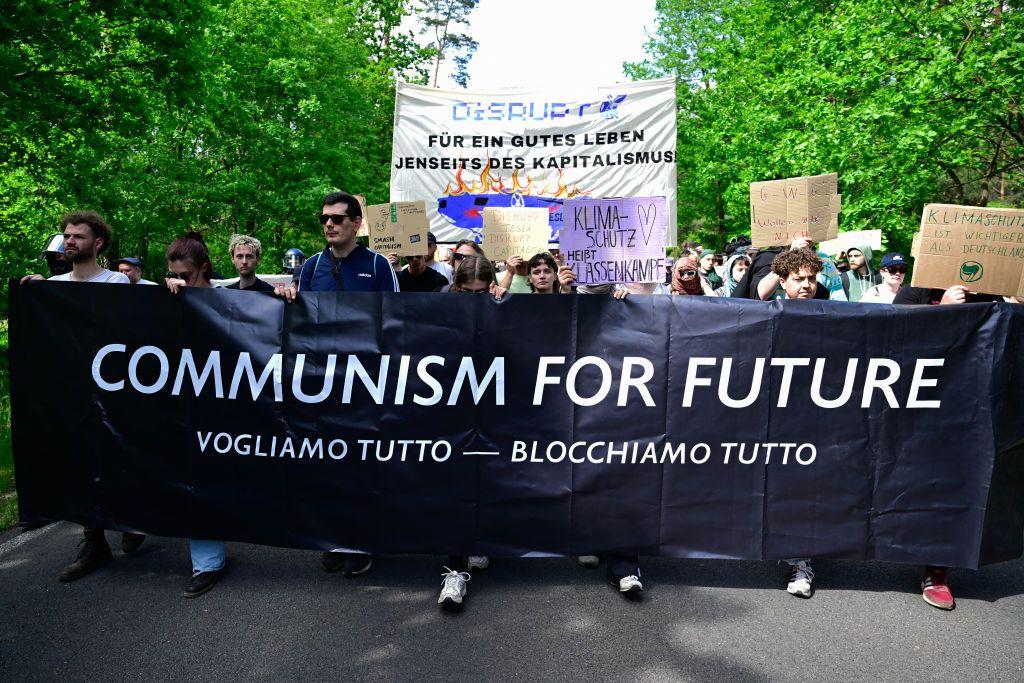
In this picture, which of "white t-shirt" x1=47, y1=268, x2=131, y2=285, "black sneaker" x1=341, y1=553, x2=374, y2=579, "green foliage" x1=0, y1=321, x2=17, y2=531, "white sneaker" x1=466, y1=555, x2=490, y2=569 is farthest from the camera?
"green foliage" x1=0, y1=321, x2=17, y2=531

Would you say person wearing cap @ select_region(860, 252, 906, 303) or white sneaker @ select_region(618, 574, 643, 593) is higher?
person wearing cap @ select_region(860, 252, 906, 303)

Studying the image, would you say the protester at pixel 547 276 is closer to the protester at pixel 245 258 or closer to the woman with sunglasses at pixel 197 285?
the woman with sunglasses at pixel 197 285

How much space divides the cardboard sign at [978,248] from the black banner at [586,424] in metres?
0.52

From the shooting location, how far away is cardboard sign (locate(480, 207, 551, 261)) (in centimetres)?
623

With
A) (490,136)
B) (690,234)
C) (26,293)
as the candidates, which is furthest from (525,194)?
(690,234)

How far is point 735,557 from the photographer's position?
4.28 meters

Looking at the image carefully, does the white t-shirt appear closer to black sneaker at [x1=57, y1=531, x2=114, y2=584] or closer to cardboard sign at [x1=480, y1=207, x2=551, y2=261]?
black sneaker at [x1=57, y1=531, x2=114, y2=584]

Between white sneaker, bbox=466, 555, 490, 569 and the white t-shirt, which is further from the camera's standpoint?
the white t-shirt

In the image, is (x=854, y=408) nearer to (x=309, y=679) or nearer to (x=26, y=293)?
(x=309, y=679)

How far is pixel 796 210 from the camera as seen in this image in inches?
257

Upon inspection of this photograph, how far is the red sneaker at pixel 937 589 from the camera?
4125mm

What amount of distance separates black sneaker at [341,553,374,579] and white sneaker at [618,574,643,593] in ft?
4.83

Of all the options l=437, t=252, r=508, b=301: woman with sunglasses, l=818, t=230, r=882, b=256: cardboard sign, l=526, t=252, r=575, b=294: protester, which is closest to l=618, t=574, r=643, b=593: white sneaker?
l=526, t=252, r=575, b=294: protester

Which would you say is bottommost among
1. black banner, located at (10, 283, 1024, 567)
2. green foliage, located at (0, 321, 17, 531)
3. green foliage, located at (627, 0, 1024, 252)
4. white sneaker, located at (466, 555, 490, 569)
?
green foliage, located at (0, 321, 17, 531)
